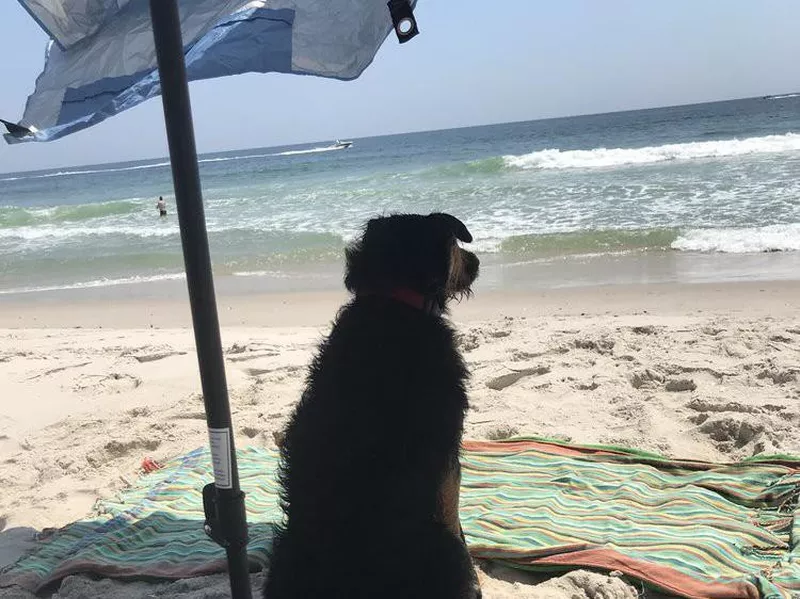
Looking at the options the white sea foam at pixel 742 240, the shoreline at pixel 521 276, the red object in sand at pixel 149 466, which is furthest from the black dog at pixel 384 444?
the white sea foam at pixel 742 240

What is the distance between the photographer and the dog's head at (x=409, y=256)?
2.15 meters

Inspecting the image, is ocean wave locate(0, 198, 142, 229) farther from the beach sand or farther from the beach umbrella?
the beach umbrella

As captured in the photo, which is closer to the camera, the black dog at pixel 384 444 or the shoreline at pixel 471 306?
the black dog at pixel 384 444

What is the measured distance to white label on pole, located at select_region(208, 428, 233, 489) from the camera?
6.35 ft

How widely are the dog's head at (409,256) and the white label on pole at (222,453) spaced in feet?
2.06

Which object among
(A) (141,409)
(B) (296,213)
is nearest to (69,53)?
(A) (141,409)

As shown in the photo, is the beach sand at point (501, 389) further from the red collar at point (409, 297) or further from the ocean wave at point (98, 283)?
the ocean wave at point (98, 283)

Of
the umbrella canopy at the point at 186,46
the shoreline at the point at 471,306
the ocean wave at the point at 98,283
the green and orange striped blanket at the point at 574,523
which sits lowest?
the green and orange striped blanket at the point at 574,523

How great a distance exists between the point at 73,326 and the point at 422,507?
7.52 metres

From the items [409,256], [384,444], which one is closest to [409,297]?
[409,256]

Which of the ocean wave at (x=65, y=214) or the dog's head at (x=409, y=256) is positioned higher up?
the ocean wave at (x=65, y=214)

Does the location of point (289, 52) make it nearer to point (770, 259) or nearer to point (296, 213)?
point (770, 259)

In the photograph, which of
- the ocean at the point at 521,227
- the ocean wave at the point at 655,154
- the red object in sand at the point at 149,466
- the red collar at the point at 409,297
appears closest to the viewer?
the red collar at the point at 409,297

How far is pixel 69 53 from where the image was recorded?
104 inches
